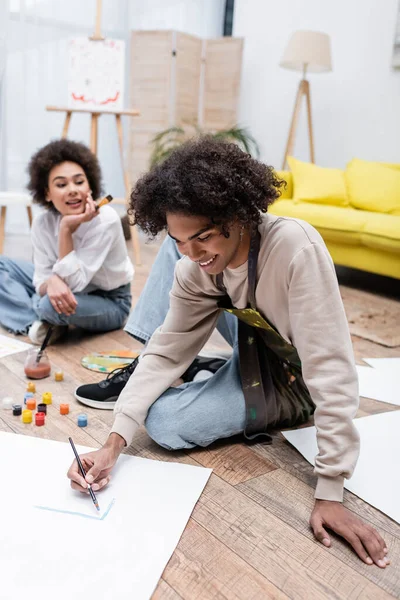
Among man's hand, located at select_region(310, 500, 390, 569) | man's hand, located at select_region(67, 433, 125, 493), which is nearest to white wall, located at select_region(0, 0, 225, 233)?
man's hand, located at select_region(67, 433, 125, 493)

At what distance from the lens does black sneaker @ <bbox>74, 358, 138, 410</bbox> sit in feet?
5.38

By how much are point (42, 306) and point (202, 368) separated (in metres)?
0.72

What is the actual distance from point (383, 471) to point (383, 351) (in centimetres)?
102

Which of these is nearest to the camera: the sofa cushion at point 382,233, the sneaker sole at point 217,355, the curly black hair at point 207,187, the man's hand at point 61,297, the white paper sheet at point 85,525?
the white paper sheet at point 85,525

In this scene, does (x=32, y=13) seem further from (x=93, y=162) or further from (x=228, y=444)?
(x=228, y=444)

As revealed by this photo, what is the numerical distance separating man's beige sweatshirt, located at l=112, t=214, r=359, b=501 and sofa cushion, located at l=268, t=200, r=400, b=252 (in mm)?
1983

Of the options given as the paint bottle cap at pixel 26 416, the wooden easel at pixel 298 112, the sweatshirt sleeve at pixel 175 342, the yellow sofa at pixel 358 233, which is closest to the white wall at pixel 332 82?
Answer: the wooden easel at pixel 298 112

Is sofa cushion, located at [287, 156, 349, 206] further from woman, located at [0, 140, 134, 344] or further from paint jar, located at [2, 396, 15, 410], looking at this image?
paint jar, located at [2, 396, 15, 410]

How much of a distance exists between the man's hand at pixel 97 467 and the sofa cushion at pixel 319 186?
9.04 ft

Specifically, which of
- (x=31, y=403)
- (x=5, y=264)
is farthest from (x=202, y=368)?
(x=5, y=264)

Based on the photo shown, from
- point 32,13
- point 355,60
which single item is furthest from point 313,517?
point 32,13

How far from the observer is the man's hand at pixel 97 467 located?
111cm

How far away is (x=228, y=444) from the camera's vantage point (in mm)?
1440

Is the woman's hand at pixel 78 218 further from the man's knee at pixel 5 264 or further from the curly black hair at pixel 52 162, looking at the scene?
the man's knee at pixel 5 264
